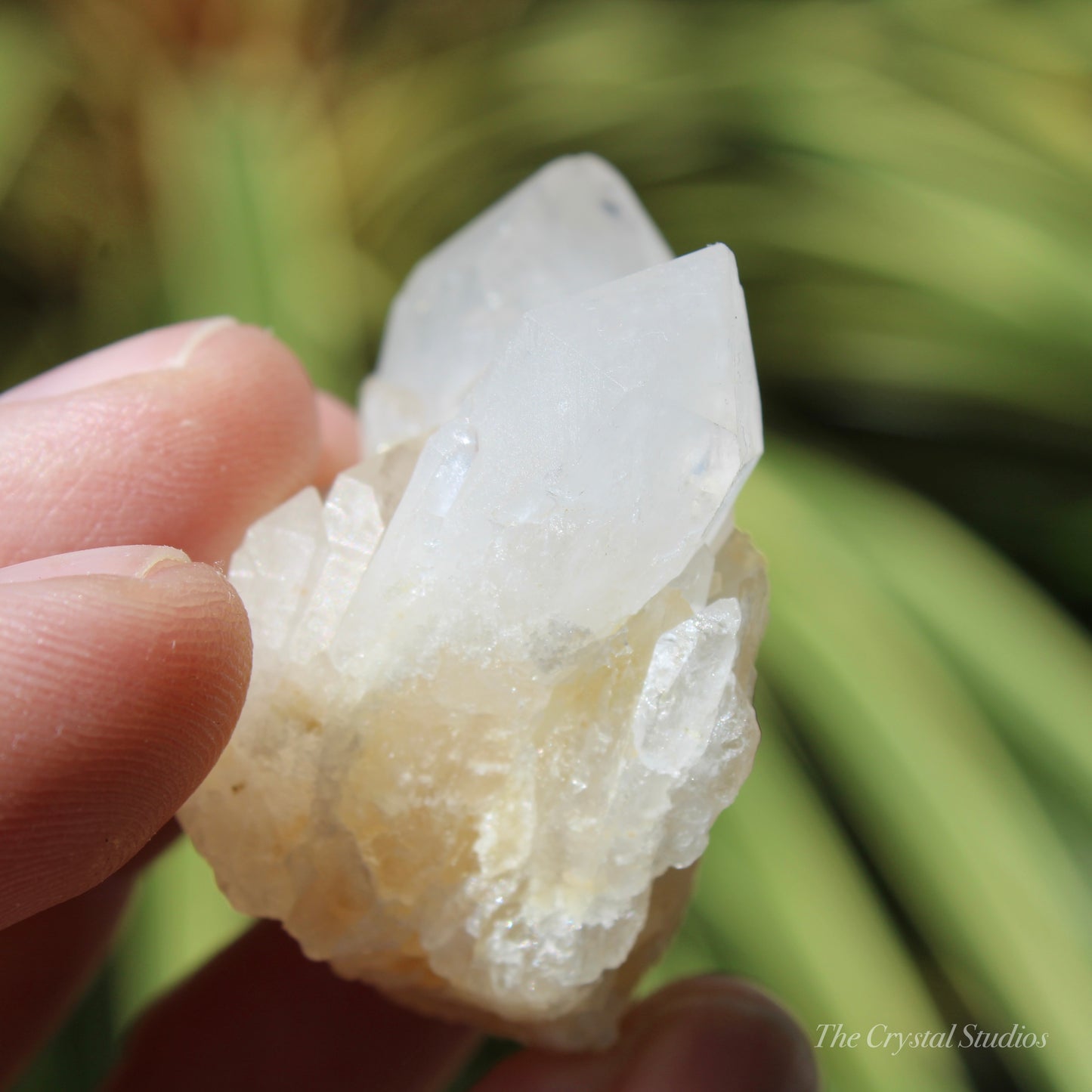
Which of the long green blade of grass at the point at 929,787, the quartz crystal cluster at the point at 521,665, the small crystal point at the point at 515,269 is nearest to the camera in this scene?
the quartz crystal cluster at the point at 521,665

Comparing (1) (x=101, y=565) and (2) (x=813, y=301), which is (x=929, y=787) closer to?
(2) (x=813, y=301)

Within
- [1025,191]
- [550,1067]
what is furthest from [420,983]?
[1025,191]

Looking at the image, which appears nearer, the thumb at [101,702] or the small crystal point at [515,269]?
the thumb at [101,702]

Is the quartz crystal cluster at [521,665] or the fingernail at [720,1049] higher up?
the quartz crystal cluster at [521,665]

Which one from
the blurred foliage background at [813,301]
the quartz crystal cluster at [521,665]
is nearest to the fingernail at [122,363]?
the quartz crystal cluster at [521,665]

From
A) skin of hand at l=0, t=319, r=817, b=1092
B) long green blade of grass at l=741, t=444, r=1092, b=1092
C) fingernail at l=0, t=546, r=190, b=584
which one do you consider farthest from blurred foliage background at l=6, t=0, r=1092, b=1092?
fingernail at l=0, t=546, r=190, b=584

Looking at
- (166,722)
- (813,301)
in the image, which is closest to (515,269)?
(166,722)

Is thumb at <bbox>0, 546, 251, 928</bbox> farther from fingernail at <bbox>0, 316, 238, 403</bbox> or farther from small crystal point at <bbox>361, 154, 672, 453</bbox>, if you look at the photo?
small crystal point at <bbox>361, 154, 672, 453</bbox>

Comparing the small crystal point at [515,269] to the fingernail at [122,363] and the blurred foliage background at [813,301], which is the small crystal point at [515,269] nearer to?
the fingernail at [122,363]
